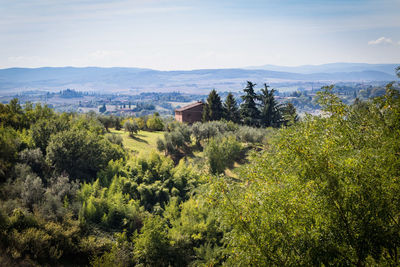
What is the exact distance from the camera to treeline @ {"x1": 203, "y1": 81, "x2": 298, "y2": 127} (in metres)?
43.5

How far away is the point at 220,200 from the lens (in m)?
6.51

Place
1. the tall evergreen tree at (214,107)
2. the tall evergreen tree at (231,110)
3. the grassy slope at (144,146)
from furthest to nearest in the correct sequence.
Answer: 1. the tall evergreen tree at (231,110)
2. the tall evergreen tree at (214,107)
3. the grassy slope at (144,146)

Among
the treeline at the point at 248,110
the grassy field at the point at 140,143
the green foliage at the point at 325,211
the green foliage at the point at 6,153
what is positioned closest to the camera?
the green foliage at the point at 325,211

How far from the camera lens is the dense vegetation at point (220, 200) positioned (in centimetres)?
573

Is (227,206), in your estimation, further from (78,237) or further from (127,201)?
(127,201)

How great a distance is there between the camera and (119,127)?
3712cm

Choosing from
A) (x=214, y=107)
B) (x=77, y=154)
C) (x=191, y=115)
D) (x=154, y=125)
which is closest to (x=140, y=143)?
(x=154, y=125)

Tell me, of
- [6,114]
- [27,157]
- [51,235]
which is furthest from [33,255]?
[6,114]

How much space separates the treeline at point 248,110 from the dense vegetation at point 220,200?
2622 cm

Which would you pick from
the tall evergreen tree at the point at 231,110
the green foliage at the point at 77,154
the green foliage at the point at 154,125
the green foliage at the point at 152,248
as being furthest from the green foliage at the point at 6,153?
the tall evergreen tree at the point at 231,110

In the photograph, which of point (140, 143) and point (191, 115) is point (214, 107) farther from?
point (140, 143)

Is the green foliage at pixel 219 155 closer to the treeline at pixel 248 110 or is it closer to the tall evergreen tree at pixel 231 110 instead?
the treeline at pixel 248 110

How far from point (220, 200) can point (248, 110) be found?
38.7m

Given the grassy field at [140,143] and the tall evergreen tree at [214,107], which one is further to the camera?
the tall evergreen tree at [214,107]
